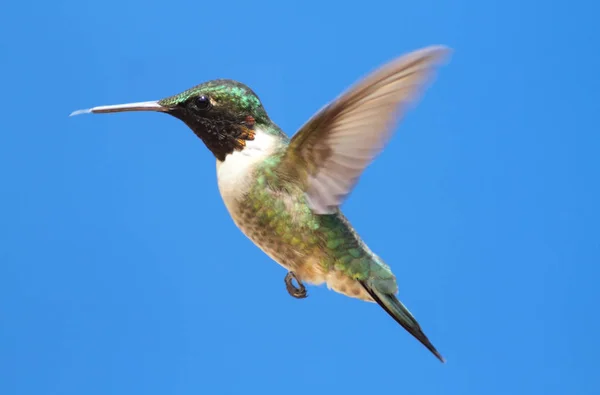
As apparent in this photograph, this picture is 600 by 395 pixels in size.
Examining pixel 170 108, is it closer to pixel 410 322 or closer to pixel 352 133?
pixel 352 133

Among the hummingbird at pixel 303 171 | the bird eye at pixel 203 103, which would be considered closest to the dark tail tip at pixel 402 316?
the hummingbird at pixel 303 171

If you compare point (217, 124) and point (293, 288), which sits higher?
point (217, 124)

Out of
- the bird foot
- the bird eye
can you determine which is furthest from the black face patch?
the bird foot

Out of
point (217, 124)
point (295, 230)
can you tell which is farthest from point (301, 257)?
point (217, 124)

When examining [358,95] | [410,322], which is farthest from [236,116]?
[410,322]

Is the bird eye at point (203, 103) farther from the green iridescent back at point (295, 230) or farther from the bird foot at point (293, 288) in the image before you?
the bird foot at point (293, 288)

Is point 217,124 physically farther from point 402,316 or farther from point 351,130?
point 402,316

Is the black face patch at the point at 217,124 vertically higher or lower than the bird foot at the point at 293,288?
higher
